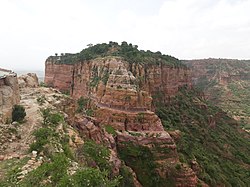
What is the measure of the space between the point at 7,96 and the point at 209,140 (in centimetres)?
3866

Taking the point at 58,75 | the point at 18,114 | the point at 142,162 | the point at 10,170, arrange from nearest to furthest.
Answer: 1. the point at 10,170
2. the point at 18,114
3. the point at 142,162
4. the point at 58,75

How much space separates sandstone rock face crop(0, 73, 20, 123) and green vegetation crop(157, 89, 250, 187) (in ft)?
71.0

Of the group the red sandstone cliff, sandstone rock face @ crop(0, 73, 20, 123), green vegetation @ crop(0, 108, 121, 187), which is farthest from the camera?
the red sandstone cliff

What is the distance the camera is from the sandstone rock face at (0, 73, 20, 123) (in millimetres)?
19973

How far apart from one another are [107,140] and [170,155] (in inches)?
334

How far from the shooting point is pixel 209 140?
5116 cm

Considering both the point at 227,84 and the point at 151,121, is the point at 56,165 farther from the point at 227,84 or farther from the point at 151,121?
the point at 227,84

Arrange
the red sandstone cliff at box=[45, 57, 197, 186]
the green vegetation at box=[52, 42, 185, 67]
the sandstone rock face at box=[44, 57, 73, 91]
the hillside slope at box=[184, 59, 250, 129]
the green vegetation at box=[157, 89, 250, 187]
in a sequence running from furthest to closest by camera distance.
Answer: the hillside slope at box=[184, 59, 250, 129] → the sandstone rock face at box=[44, 57, 73, 91] → the green vegetation at box=[52, 42, 185, 67] → the green vegetation at box=[157, 89, 250, 187] → the red sandstone cliff at box=[45, 57, 197, 186]

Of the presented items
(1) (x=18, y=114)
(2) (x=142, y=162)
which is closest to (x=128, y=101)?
(2) (x=142, y=162)

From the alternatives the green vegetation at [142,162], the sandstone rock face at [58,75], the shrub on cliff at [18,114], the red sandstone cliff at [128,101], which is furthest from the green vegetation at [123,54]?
the shrub on cliff at [18,114]

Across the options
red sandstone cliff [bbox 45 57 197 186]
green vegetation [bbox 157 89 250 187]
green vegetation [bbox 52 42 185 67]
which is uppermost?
green vegetation [bbox 52 42 185 67]

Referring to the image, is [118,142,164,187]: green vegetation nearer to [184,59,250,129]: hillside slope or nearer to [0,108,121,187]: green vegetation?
[0,108,121,187]: green vegetation

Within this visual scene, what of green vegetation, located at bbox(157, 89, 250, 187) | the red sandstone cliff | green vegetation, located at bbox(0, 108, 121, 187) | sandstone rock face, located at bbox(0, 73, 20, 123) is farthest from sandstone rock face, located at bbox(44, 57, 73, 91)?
green vegetation, located at bbox(0, 108, 121, 187)

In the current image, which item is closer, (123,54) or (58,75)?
(123,54)
